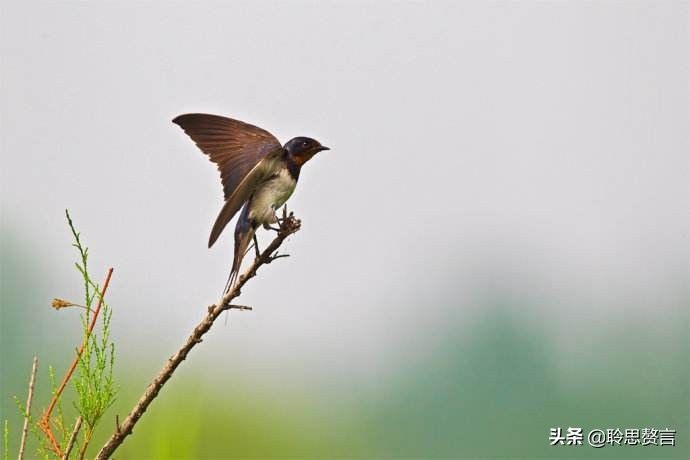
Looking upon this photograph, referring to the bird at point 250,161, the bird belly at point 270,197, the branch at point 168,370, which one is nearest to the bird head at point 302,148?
the bird at point 250,161

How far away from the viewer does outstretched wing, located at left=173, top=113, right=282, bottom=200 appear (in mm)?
2965

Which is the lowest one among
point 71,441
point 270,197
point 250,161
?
point 71,441

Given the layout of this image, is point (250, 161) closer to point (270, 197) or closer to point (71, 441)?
point (270, 197)

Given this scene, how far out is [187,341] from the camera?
1.91 m

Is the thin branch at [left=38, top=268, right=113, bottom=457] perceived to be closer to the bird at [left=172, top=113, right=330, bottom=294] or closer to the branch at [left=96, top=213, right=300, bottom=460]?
the branch at [left=96, top=213, right=300, bottom=460]

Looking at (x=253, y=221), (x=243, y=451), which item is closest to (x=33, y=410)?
(x=253, y=221)

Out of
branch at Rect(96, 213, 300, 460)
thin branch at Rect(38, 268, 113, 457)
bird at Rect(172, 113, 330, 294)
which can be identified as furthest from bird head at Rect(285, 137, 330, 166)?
thin branch at Rect(38, 268, 113, 457)

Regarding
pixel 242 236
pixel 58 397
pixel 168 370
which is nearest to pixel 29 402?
pixel 58 397

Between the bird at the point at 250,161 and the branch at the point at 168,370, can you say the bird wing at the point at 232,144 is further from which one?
the branch at the point at 168,370

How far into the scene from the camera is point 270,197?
285 centimetres

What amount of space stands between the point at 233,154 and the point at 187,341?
1.17 meters

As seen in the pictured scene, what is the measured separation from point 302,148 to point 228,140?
228 mm

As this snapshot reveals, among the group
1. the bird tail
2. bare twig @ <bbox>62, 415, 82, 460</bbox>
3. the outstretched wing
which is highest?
the outstretched wing

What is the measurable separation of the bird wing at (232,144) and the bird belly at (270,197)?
0.09 ft
